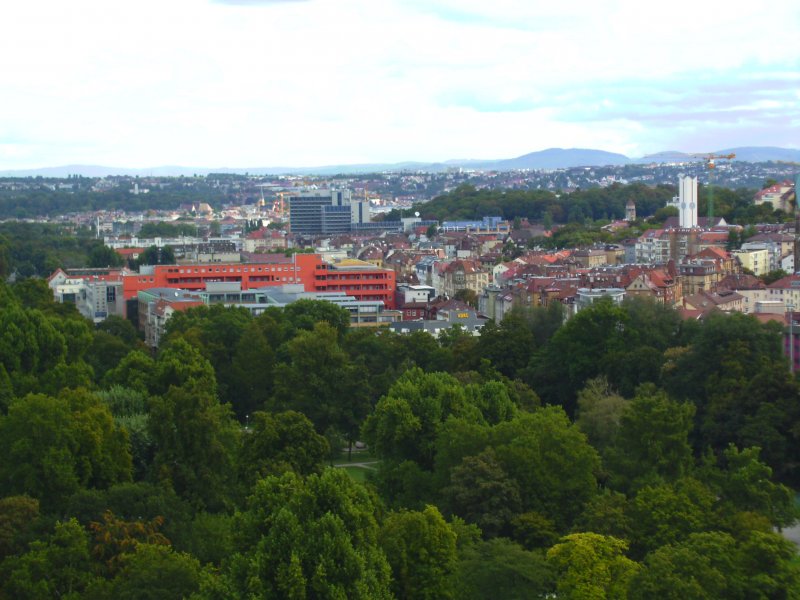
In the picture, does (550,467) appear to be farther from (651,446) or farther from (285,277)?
(285,277)

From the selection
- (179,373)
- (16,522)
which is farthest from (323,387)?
(16,522)

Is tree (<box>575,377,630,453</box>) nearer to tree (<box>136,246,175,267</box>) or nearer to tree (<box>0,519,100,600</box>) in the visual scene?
tree (<box>0,519,100,600</box>)

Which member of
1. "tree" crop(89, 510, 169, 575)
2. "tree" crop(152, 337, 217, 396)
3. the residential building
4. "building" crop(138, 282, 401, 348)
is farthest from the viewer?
"building" crop(138, 282, 401, 348)

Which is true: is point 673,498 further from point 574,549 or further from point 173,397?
point 173,397

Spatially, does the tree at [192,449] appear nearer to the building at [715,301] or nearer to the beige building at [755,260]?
the building at [715,301]

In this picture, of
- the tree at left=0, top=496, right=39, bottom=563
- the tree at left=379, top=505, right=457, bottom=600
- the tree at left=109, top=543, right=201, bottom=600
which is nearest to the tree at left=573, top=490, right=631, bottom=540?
the tree at left=379, top=505, right=457, bottom=600

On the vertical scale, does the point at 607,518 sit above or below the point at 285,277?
below
